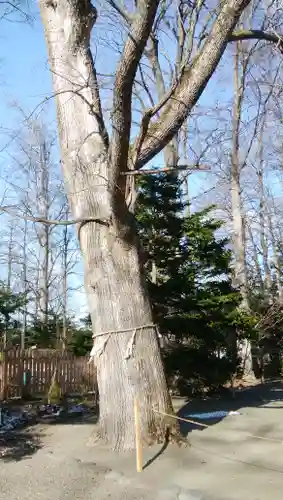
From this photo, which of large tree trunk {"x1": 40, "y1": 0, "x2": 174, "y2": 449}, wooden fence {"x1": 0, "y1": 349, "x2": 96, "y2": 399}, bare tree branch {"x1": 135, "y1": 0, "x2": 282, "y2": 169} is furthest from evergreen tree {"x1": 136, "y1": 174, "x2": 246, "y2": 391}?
bare tree branch {"x1": 135, "y1": 0, "x2": 282, "y2": 169}

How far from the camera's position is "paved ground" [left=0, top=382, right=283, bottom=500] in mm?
5711

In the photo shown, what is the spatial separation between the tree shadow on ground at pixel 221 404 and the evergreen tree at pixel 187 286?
0.70m

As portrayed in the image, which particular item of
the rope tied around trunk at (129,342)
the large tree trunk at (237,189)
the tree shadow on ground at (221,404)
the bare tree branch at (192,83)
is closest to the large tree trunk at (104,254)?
the rope tied around trunk at (129,342)

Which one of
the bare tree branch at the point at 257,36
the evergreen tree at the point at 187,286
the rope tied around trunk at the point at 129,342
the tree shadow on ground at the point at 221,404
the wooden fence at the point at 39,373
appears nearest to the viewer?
the rope tied around trunk at the point at 129,342

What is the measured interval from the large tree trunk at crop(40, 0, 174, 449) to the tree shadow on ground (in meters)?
1.06

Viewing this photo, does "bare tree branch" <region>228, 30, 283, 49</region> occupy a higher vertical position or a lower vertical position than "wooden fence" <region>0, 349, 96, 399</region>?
higher

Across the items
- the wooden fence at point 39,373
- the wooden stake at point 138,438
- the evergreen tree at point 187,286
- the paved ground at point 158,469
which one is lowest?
the paved ground at point 158,469

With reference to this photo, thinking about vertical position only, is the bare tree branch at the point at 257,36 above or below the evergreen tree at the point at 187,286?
above

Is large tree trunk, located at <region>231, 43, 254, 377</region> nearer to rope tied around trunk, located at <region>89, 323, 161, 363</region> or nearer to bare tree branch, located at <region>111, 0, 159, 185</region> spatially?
rope tied around trunk, located at <region>89, 323, 161, 363</region>

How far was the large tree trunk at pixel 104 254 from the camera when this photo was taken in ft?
24.0

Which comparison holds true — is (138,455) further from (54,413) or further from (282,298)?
(282,298)

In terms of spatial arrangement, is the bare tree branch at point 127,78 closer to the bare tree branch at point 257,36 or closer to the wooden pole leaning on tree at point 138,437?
the bare tree branch at point 257,36

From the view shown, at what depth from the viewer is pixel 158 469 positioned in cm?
645

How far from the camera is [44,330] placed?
2380 centimetres
